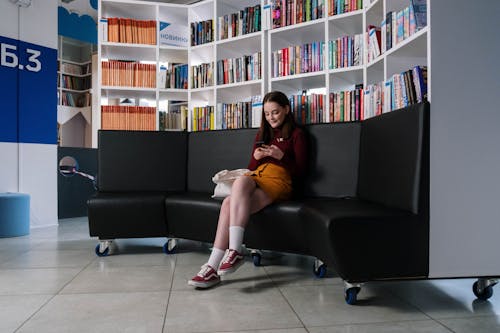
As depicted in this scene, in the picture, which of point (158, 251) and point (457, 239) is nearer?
point (457, 239)

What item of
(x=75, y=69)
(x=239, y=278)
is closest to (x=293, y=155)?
(x=239, y=278)

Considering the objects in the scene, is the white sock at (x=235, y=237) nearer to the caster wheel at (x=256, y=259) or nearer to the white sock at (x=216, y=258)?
the white sock at (x=216, y=258)

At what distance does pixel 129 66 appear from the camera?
13.5 feet

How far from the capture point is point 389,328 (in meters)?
1.49

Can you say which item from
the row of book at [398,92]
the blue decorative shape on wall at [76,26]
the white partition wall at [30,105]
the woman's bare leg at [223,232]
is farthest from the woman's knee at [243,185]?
the blue decorative shape on wall at [76,26]

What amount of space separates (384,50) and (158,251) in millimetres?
2011

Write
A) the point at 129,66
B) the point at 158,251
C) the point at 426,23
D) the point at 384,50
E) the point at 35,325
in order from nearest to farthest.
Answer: the point at 35,325 → the point at 426,23 → the point at 384,50 → the point at 158,251 → the point at 129,66

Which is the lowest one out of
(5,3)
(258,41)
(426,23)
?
(426,23)

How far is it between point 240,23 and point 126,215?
2.03 meters

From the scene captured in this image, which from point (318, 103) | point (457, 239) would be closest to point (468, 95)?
point (457, 239)

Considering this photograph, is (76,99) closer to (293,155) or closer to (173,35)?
(173,35)

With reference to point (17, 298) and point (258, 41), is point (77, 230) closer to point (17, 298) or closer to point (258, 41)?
point (17, 298)

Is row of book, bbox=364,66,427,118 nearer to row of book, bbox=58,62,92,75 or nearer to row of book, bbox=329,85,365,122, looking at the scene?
row of book, bbox=329,85,365,122

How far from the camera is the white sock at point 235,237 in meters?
2.07
